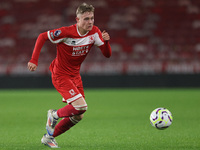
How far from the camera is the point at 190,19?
21.9 m

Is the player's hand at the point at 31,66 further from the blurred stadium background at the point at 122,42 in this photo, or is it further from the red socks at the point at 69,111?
the blurred stadium background at the point at 122,42

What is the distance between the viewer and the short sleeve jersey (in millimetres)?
5160

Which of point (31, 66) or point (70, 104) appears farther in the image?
point (70, 104)

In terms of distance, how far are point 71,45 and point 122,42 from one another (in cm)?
1586

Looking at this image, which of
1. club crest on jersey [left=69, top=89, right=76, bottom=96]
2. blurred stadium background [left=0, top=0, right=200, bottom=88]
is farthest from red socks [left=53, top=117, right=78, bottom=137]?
blurred stadium background [left=0, top=0, right=200, bottom=88]

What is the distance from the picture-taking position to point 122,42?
825 inches

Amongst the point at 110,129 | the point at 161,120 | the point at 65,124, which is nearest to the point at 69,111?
the point at 65,124

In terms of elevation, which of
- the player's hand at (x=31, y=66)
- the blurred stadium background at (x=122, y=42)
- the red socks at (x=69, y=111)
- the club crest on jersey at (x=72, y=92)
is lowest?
the blurred stadium background at (x=122, y=42)

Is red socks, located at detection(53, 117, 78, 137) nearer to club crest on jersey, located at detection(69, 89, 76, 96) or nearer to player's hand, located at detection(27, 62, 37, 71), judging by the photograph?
club crest on jersey, located at detection(69, 89, 76, 96)

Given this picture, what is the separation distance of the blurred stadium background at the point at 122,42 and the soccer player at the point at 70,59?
41.0ft

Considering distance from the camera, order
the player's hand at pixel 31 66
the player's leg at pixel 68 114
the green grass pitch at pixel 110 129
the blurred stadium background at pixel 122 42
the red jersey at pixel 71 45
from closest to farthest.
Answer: the player's hand at pixel 31 66, the player's leg at pixel 68 114, the red jersey at pixel 71 45, the green grass pitch at pixel 110 129, the blurred stadium background at pixel 122 42

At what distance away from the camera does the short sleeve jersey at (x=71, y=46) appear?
516 centimetres

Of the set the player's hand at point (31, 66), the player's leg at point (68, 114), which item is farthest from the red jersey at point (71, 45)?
the player's leg at point (68, 114)

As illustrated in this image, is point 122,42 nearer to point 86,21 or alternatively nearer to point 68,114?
point 86,21
